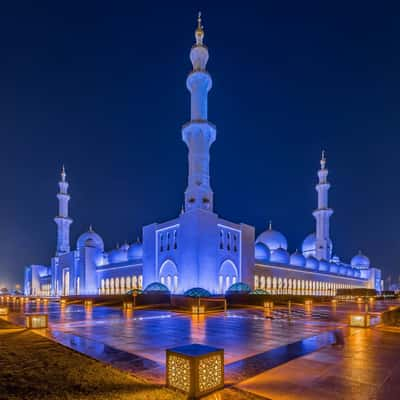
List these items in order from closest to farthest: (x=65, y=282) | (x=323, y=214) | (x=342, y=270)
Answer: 1. (x=65, y=282)
2. (x=323, y=214)
3. (x=342, y=270)

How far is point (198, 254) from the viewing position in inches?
1100

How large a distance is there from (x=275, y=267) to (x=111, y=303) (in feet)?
72.5

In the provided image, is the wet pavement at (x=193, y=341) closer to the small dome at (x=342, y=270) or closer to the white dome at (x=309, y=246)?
the white dome at (x=309, y=246)

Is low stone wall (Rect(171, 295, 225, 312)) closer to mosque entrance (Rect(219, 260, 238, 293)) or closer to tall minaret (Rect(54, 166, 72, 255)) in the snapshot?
mosque entrance (Rect(219, 260, 238, 293))

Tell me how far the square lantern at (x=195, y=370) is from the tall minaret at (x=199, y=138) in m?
25.5

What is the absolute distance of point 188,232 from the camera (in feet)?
93.5

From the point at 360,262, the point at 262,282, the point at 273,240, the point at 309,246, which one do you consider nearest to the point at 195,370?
the point at 262,282

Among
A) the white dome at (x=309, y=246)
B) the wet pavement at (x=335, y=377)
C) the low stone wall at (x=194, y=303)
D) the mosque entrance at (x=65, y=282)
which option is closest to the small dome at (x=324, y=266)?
the white dome at (x=309, y=246)

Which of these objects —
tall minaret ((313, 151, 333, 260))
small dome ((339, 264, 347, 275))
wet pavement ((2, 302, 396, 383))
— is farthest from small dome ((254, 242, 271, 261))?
wet pavement ((2, 302, 396, 383))

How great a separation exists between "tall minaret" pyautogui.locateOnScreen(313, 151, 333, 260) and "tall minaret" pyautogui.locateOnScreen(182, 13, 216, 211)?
85.7 feet

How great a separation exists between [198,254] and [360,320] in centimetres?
1838

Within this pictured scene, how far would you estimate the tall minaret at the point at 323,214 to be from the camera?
52562mm

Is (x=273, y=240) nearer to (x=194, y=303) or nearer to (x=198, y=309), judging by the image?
(x=194, y=303)

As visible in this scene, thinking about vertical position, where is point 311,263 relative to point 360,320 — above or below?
below
